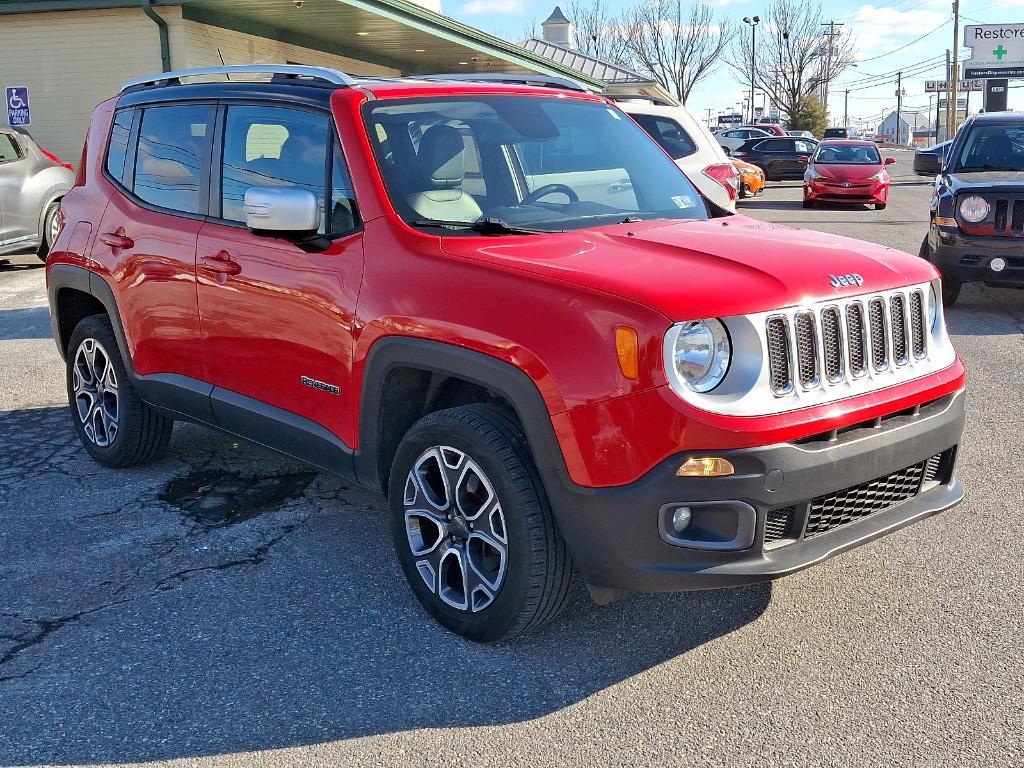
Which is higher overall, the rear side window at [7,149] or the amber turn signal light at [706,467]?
the rear side window at [7,149]

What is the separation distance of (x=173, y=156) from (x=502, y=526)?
261 cm

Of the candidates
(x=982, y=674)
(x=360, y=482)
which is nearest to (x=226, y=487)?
(x=360, y=482)

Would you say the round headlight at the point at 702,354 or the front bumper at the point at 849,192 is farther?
the front bumper at the point at 849,192

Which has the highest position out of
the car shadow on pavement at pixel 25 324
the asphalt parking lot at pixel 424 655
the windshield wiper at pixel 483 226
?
the windshield wiper at pixel 483 226

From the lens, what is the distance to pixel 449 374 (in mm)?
3551

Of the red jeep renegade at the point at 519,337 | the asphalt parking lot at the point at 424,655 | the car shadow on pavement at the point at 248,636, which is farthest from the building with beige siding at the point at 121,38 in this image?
the asphalt parking lot at the point at 424,655

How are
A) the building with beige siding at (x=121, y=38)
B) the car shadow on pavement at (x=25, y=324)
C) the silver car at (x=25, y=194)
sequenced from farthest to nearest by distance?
the building with beige siding at (x=121, y=38)
the silver car at (x=25, y=194)
the car shadow on pavement at (x=25, y=324)

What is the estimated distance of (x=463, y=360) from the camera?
11.4 feet

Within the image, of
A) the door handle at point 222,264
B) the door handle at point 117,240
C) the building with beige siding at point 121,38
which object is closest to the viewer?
the door handle at point 222,264

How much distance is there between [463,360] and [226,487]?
2308 mm

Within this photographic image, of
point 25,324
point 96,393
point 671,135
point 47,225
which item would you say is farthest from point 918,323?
point 47,225

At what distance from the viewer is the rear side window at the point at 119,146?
5.37m

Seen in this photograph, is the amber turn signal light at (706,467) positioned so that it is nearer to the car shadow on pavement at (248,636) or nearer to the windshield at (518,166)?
the car shadow on pavement at (248,636)

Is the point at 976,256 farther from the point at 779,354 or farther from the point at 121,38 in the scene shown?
the point at 121,38
